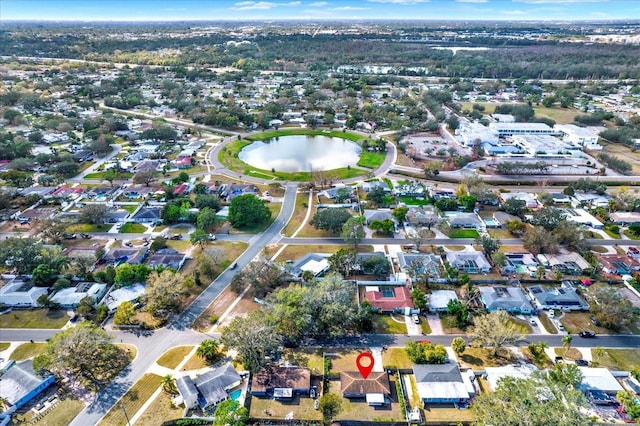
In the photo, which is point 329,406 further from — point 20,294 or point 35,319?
point 20,294

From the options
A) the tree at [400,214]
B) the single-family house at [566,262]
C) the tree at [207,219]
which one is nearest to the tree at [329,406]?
the tree at [400,214]

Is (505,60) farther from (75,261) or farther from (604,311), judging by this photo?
(75,261)

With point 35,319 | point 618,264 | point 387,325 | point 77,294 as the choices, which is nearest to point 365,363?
point 387,325

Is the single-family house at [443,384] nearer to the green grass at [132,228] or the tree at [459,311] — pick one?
the tree at [459,311]

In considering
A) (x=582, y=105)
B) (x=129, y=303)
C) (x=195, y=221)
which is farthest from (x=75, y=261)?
(x=582, y=105)

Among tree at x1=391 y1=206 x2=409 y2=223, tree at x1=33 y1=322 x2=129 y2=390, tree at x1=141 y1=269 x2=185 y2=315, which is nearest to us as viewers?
tree at x1=33 y1=322 x2=129 y2=390

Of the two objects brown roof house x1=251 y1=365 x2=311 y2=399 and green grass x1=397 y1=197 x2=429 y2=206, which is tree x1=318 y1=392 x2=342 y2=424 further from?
green grass x1=397 y1=197 x2=429 y2=206

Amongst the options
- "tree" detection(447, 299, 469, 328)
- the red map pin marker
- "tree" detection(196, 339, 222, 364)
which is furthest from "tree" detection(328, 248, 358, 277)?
"tree" detection(196, 339, 222, 364)
